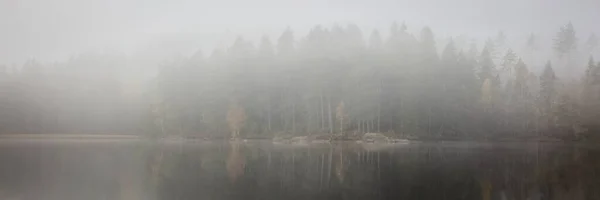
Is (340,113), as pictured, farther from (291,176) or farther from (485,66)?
(291,176)

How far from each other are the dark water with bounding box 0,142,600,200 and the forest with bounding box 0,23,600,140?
3663 millimetres

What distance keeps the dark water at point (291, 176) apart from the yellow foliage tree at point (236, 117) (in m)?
4.36

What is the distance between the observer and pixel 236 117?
1650cm

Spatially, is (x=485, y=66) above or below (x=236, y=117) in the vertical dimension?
above

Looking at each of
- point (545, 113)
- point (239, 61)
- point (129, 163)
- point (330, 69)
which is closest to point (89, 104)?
point (239, 61)

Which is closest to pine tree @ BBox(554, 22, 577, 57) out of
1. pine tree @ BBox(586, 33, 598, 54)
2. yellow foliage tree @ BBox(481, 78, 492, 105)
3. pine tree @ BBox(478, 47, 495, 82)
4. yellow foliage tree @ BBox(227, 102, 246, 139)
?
pine tree @ BBox(586, 33, 598, 54)

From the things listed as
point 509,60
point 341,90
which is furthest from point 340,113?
point 509,60

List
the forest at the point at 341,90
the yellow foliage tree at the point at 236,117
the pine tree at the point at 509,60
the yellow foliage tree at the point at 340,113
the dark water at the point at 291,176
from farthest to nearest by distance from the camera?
the pine tree at the point at 509,60 → the yellow foliage tree at the point at 236,117 → the yellow foliage tree at the point at 340,113 → the forest at the point at 341,90 → the dark water at the point at 291,176

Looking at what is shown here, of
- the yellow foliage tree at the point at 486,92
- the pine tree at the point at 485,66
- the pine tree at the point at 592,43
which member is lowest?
the yellow foliage tree at the point at 486,92

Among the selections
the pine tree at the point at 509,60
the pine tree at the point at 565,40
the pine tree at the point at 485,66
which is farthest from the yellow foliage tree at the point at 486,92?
the pine tree at the point at 565,40

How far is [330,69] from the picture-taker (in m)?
16.3

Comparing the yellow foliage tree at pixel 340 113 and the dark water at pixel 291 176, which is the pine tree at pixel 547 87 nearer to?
the dark water at pixel 291 176

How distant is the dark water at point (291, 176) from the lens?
6.66 m

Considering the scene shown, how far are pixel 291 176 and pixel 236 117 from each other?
8.65 metres
